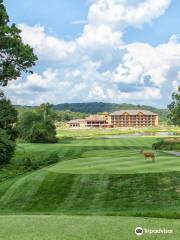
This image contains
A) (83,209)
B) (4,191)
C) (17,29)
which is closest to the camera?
(83,209)

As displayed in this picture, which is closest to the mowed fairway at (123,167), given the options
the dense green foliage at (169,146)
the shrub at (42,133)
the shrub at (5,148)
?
the shrub at (5,148)

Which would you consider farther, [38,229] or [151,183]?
[151,183]

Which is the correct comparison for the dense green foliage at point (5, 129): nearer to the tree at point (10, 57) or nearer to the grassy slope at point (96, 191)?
the tree at point (10, 57)

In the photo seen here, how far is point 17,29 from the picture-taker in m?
38.2

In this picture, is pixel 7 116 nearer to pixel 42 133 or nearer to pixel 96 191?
pixel 96 191

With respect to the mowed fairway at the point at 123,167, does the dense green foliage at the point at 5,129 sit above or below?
above

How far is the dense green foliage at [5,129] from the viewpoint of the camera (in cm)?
3922

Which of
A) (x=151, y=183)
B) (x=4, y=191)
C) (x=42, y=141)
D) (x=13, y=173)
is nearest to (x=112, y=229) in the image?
(x=151, y=183)

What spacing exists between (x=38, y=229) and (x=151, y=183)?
15172 millimetres

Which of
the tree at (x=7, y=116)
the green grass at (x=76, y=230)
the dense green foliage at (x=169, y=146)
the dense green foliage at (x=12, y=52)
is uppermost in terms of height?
the dense green foliage at (x=12, y=52)

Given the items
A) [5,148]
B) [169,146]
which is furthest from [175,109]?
[5,148]

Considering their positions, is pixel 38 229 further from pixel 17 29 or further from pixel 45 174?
pixel 17 29

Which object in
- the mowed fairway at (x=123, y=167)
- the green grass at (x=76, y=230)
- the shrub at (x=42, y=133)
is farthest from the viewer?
the shrub at (x=42, y=133)

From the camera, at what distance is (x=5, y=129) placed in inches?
1816
